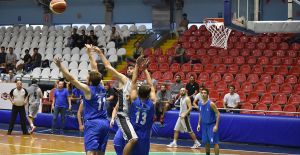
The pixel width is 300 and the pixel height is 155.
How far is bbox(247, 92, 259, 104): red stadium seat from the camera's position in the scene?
17.2 m

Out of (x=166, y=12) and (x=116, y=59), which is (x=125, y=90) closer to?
(x=116, y=59)

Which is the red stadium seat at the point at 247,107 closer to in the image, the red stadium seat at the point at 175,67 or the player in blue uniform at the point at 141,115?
the red stadium seat at the point at 175,67

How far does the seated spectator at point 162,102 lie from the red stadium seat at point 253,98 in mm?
2604

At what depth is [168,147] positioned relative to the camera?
1492cm

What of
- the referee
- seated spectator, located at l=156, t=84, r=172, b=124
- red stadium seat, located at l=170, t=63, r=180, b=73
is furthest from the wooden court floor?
red stadium seat, located at l=170, t=63, r=180, b=73

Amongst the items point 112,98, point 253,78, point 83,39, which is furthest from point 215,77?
point 83,39

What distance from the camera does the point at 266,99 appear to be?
16938 millimetres

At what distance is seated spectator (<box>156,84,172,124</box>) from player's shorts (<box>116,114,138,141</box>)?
8393 mm

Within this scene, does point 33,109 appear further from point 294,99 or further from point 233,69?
point 294,99

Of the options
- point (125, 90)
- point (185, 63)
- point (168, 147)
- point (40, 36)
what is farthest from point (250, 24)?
point (40, 36)

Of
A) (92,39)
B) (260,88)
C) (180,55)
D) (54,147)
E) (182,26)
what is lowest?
(54,147)

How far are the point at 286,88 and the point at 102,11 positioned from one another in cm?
1439

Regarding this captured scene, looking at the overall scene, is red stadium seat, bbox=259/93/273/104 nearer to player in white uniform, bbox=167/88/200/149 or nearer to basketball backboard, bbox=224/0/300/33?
player in white uniform, bbox=167/88/200/149

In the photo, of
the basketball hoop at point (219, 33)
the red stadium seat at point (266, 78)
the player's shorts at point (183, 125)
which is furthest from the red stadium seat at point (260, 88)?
the player's shorts at point (183, 125)
